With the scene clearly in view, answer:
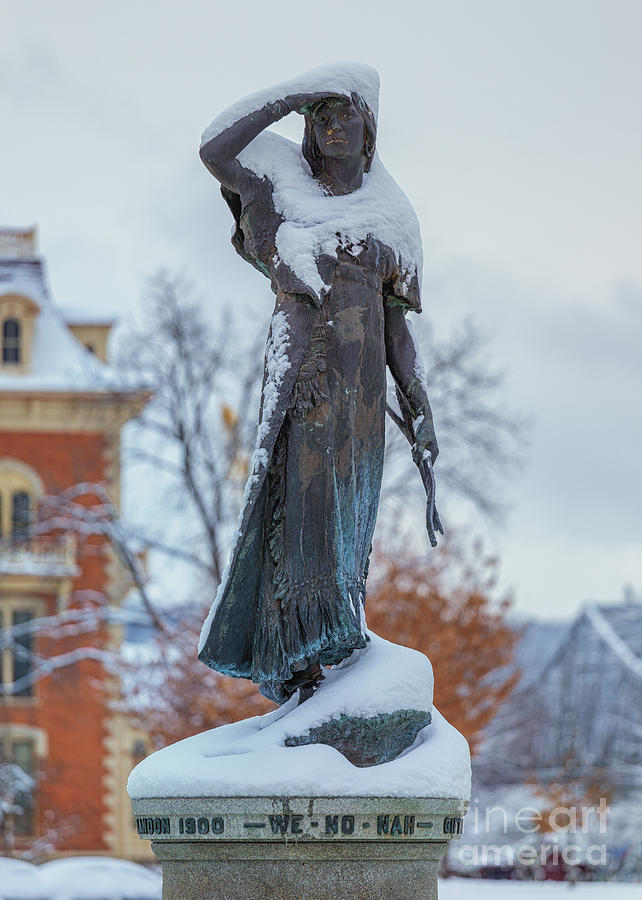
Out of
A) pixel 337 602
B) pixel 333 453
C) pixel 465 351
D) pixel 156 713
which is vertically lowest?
pixel 156 713

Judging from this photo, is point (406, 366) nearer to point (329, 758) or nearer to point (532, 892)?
point (329, 758)

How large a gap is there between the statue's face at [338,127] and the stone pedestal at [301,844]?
8.27 ft

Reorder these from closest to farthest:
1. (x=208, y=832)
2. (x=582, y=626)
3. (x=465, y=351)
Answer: (x=208, y=832) → (x=465, y=351) → (x=582, y=626)

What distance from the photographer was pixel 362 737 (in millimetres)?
5758

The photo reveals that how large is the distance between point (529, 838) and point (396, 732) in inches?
921

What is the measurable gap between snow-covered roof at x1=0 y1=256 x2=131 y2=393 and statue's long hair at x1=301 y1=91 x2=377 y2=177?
88.8ft

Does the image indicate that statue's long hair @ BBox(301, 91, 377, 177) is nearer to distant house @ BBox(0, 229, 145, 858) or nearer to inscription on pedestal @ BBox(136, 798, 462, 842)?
inscription on pedestal @ BBox(136, 798, 462, 842)

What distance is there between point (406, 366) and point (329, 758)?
1684mm

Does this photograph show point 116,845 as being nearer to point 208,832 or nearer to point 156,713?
point 156,713

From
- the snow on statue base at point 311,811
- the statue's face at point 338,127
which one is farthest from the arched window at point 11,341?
the snow on statue base at point 311,811


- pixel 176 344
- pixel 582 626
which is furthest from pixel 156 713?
pixel 582 626

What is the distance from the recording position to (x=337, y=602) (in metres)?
6.00

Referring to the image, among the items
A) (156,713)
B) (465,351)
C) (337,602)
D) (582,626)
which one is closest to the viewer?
(337,602)

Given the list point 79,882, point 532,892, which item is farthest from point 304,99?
point 532,892
